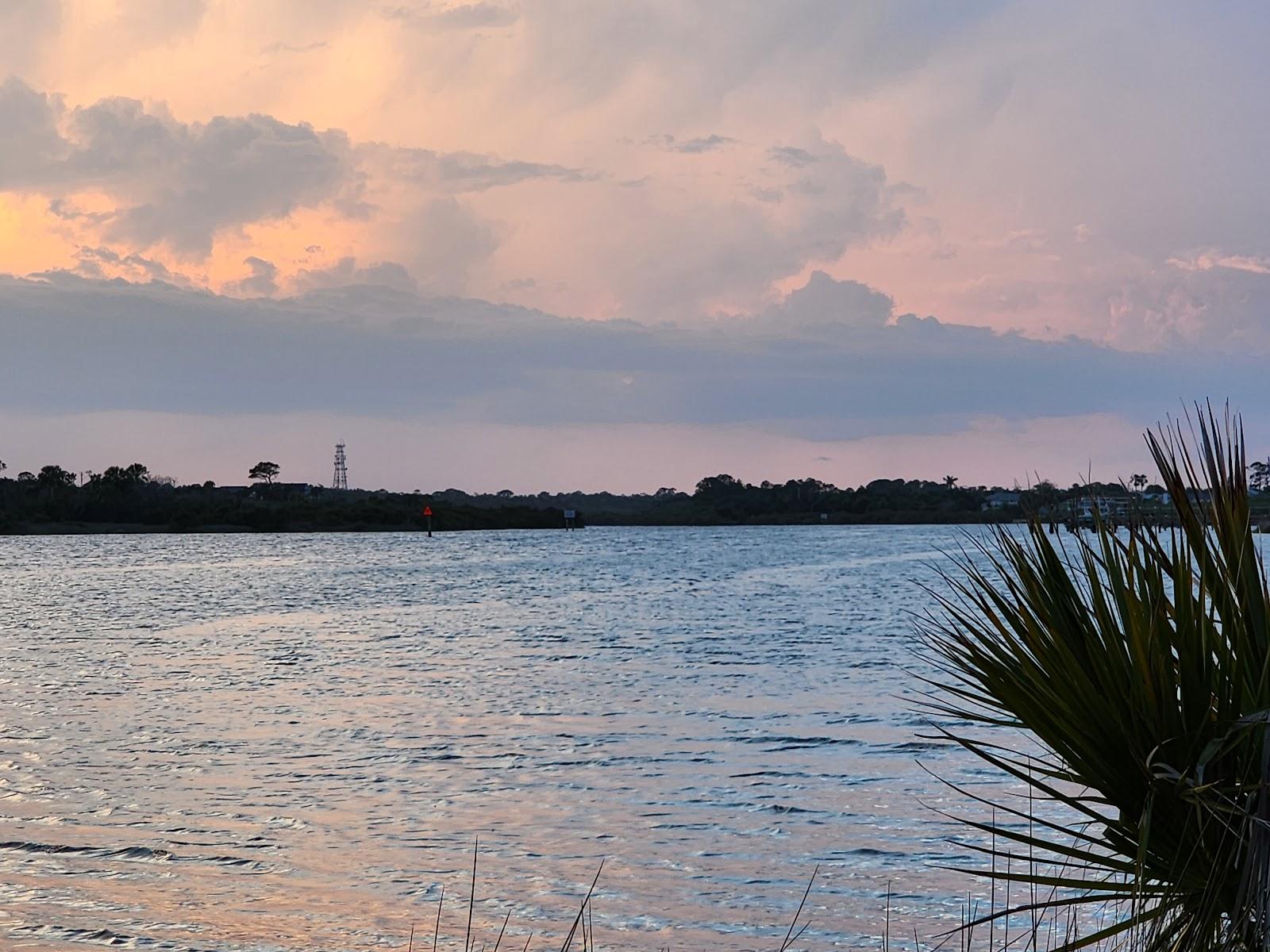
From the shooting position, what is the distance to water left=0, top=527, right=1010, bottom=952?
11.8 m

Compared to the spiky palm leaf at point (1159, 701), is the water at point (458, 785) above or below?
below

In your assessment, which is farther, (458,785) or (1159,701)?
(458,785)

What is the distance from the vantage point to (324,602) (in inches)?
2422

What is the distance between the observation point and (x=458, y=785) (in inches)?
702

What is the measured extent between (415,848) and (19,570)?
94.1 metres

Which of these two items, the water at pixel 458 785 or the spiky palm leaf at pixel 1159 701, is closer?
the spiky palm leaf at pixel 1159 701

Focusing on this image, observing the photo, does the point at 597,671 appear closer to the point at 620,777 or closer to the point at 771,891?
the point at 620,777

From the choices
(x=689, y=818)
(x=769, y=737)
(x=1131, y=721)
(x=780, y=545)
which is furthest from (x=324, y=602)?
(x=780, y=545)

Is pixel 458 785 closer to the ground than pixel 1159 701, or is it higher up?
closer to the ground

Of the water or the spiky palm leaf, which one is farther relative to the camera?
the water

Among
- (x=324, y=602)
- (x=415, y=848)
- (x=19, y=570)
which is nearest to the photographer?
(x=415, y=848)

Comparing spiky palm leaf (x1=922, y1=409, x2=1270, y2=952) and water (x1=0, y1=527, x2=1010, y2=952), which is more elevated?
spiky palm leaf (x1=922, y1=409, x2=1270, y2=952)

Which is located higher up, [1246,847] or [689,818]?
[1246,847]

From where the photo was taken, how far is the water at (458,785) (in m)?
11.8
